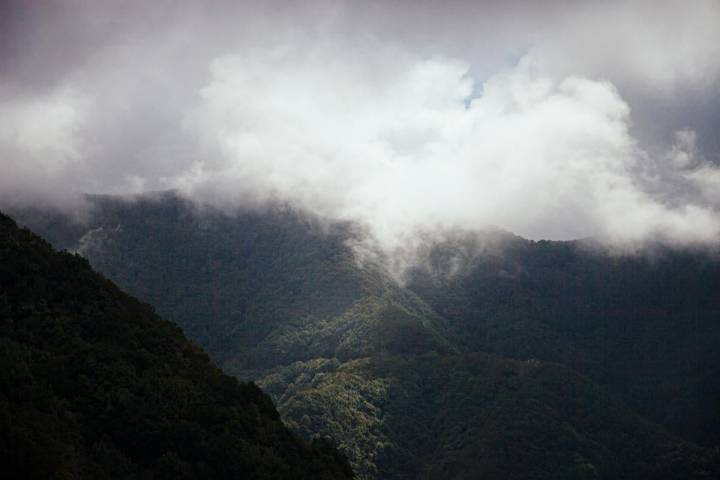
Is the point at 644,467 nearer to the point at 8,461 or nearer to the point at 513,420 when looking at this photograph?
the point at 513,420

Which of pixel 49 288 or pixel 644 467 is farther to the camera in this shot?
pixel 644 467

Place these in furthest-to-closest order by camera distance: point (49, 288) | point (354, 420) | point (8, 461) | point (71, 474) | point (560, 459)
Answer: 1. point (354, 420)
2. point (560, 459)
3. point (49, 288)
4. point (71, 474)
5. point (8, 461)

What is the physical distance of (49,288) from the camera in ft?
265

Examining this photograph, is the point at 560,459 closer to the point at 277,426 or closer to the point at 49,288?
the point at 277,426

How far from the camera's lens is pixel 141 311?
8862cm

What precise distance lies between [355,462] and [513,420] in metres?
41.7

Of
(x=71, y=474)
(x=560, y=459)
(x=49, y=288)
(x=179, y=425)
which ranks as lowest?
(x=71, y=474)

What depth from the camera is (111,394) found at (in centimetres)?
7012

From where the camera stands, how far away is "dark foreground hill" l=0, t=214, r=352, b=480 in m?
60.6

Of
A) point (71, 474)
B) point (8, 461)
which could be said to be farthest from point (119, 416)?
point (8, 461)

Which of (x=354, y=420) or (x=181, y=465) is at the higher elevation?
(x=354, y=420)

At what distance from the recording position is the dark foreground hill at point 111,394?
199 feet

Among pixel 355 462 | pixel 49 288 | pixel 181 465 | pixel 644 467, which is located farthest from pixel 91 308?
pixel 644 467

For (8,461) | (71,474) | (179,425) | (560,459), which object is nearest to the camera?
(8,461)
